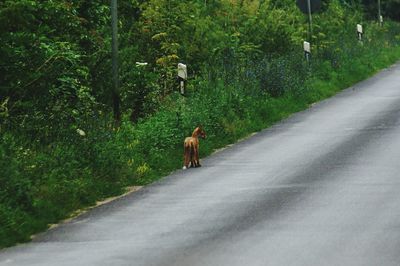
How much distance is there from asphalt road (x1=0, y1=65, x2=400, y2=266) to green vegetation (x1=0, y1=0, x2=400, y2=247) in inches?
29.0

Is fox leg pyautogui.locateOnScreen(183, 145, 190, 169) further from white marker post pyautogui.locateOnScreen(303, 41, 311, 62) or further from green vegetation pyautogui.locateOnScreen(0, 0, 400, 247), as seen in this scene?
white marker post pyautogui.locateOnScreen(303, 41, 311, 62)

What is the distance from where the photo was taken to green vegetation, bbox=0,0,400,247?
1852 cm

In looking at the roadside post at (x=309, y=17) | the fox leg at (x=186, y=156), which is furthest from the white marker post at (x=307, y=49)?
the fox leg at (x=186, y=156)

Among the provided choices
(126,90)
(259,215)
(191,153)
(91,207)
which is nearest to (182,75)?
(126,90)

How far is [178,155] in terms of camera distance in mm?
23781

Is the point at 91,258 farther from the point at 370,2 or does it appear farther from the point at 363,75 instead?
the point at 370,2

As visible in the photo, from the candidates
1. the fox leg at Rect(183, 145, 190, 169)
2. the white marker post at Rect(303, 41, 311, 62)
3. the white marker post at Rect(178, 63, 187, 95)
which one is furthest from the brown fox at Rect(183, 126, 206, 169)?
the white marker post at Rect(303, 41, 311, 62)

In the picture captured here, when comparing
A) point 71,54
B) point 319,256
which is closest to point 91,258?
point 319,256

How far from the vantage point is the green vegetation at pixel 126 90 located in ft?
60.7

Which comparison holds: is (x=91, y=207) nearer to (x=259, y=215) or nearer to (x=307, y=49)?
(x=259, y=215)

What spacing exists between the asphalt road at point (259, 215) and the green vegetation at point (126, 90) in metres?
0.74

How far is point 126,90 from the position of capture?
27.3 meters

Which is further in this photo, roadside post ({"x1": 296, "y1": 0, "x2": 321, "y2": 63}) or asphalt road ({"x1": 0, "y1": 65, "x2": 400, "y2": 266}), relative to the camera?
roadside post ({"x1": 296, "y1": 0, "x2": 321, "y2": 63})

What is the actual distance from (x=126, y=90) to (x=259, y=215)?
1133 cm
